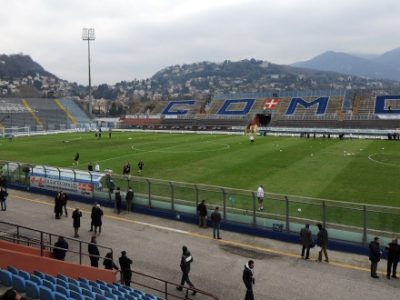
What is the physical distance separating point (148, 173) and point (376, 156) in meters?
23.2

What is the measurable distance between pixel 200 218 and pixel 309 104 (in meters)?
77.0

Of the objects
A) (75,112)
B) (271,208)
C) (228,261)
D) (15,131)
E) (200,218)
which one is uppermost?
(75,112)

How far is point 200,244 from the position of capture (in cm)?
1777

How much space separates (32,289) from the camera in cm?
981

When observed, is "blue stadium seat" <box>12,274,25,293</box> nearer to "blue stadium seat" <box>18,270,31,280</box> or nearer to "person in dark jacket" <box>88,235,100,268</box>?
"blue stadium seat" <box>18,270,31,280</box>

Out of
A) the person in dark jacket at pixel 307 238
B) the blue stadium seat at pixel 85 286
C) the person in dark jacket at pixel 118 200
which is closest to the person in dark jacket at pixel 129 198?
the person in dark jacket at pixel 118 200

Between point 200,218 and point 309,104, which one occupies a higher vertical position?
point 309,104

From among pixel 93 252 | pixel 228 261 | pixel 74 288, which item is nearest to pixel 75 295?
pixel 74 288

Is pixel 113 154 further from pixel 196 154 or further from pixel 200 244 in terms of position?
pixel 200 244

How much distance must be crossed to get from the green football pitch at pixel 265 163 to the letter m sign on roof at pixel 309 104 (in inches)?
1433

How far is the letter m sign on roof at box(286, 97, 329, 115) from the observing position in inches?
3486

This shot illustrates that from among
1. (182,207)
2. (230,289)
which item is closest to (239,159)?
(182,207)

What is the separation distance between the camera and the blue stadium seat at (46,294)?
953 cm

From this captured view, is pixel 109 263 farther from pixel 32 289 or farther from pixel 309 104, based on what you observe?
pixel 309 104
